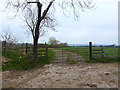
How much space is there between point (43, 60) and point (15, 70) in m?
2.30

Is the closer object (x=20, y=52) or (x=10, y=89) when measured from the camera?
(x=10, y=89)

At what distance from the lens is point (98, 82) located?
5.12 metres

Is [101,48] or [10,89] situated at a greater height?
[101,48]

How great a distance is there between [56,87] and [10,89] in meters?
1.76

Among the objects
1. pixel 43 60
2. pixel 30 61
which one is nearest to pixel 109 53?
pixel 43 60

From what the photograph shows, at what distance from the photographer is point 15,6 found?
900cm

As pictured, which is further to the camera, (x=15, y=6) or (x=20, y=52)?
(x=20, y=52)

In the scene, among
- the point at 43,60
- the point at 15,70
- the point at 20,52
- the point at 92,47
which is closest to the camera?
the point at 15,70

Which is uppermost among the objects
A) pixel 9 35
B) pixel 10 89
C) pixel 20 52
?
pixel 9 35

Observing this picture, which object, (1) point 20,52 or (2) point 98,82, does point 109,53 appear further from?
(1) point 20,52

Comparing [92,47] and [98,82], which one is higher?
[92,47]

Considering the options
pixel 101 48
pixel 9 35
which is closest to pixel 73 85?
pixel 101 48

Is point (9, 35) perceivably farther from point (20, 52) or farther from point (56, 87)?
point (56, 87)

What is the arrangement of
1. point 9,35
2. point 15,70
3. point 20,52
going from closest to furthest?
1. point 15,70
2. point 20,52
3. point 9,35
